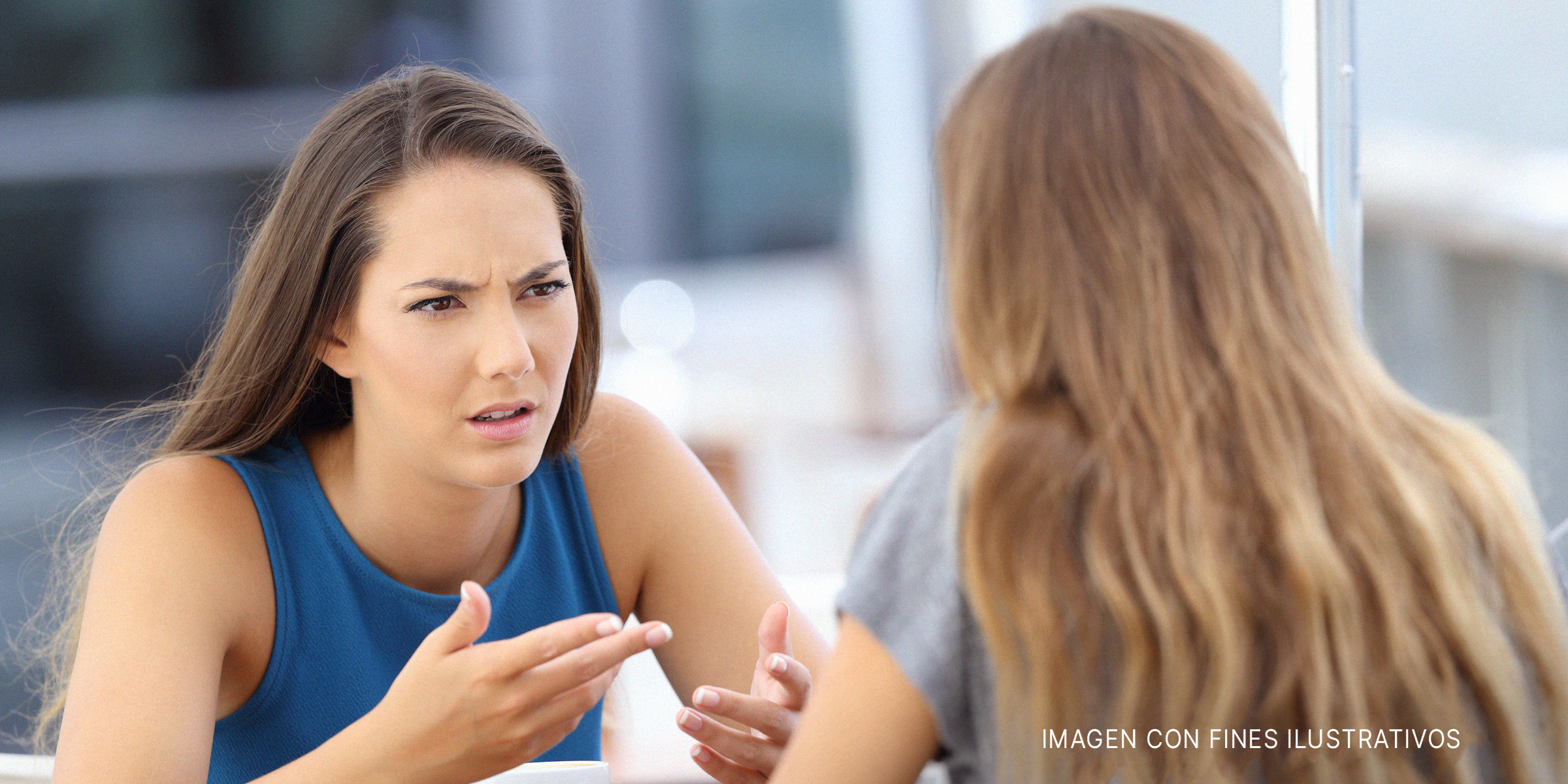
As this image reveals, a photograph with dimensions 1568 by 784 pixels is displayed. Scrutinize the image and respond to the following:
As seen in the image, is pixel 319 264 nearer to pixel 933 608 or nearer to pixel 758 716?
pixel 758 716

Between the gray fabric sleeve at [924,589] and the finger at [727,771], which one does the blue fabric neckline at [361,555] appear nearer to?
the finger at [727,771]

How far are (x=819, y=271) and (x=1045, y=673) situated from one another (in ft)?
13.4

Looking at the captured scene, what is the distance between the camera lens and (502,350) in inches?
45.4

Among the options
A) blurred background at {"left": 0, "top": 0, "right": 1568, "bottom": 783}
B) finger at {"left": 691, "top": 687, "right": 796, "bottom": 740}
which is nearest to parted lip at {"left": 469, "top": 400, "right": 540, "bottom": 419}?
finger at {"left": 691, "top": 687, "right": 796, "bottom": 740}

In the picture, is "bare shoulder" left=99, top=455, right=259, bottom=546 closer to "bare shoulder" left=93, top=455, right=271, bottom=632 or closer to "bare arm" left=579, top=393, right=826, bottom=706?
"bare shoulder" left=93, top=455, right=271, bottom=632

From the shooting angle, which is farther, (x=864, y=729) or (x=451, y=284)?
(x=451, y=284)

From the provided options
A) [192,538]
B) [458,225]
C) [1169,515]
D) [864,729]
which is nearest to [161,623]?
[192,538]

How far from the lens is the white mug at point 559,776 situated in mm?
1057

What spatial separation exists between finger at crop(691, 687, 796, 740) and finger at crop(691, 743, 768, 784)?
0.01m

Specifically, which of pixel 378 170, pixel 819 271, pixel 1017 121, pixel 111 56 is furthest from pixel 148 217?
pixel 1017 121

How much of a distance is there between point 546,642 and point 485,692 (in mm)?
66

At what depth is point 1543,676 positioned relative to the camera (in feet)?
2.74

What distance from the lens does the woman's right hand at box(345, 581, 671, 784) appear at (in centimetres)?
97

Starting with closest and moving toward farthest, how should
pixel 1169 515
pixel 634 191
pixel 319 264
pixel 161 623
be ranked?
pixel 1169 515 < pixel 161 623 < pixel 319 264 < pixel 634 191
